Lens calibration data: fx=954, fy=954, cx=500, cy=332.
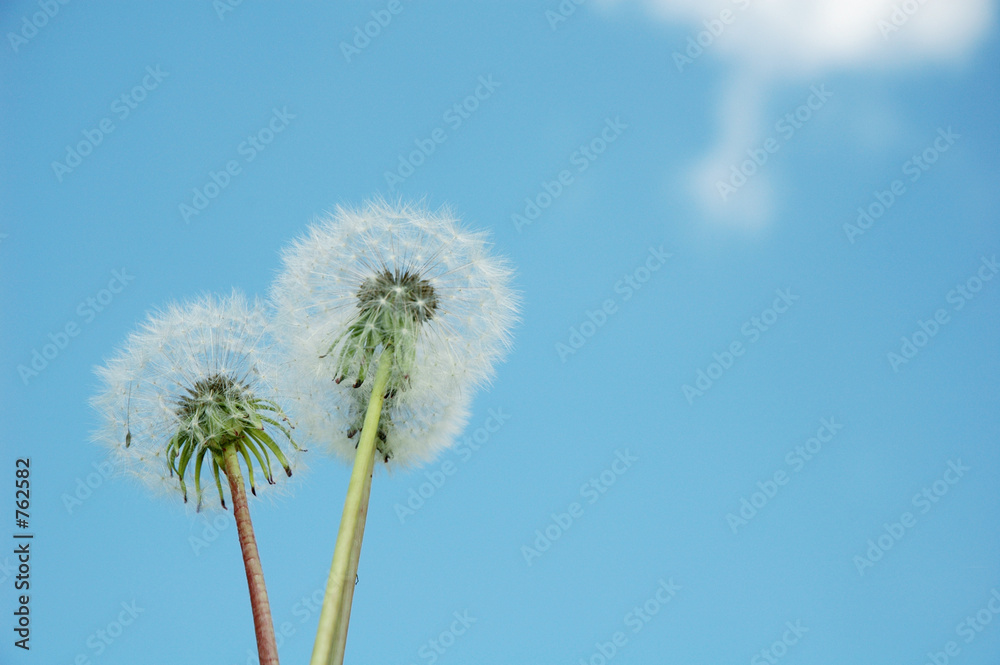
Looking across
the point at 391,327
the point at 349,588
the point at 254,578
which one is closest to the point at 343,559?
the point at 349,588

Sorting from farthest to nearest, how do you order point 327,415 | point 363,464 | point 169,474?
point 327,415
point 169,474
point 363,464

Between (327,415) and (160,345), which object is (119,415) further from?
(327,415)

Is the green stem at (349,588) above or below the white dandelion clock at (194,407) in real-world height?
below

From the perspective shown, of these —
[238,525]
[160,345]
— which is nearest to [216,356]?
[160,345]

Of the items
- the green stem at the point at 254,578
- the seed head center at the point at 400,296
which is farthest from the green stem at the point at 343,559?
the seed head center at the point at 400,296

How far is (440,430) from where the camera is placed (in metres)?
10.9

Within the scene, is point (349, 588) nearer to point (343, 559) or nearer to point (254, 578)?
point (343, 559)

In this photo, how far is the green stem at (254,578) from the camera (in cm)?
784

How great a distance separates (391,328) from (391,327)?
1 cm

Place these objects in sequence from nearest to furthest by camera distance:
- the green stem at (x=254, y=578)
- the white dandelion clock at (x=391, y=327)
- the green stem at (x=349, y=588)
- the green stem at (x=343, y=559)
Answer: the green stem at (x=343, y=559)
the green stem at (x=349, y=588)
the green stem at (x=254, y=578)
the white dandelion clock at (x=391, y=327)

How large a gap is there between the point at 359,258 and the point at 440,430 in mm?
2156

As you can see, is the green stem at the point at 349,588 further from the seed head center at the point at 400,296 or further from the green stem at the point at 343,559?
the seed head center at the point at 400,296

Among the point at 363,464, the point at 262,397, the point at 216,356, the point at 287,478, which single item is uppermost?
the point at 216,356

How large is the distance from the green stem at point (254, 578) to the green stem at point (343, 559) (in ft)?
2.05
